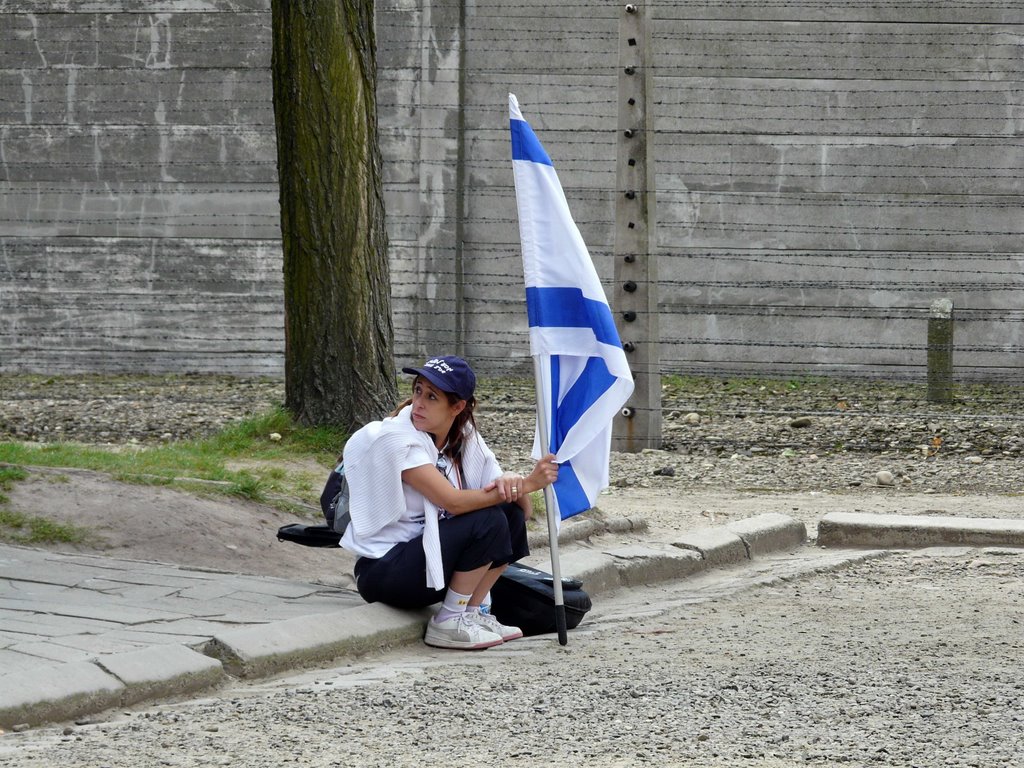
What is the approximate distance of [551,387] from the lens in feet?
18.1

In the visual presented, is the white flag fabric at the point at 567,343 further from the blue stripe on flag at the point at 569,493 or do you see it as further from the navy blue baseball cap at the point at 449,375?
the navy blue baseball cap at the point at 449,375

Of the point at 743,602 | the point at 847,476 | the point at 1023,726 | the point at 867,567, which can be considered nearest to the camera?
the point at 1023,726

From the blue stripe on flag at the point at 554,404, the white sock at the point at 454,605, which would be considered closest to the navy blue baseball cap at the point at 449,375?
the blue stripe on flag at the point at 554,404

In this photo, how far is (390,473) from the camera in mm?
5328

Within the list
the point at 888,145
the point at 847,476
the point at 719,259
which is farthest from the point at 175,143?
the point at 847,476

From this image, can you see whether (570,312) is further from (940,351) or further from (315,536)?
(940,351)

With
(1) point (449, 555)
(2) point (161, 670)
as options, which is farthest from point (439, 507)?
(2) point (161, 670)

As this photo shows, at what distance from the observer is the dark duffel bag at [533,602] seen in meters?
5.61

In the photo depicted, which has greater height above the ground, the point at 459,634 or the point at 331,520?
the point at 331,520

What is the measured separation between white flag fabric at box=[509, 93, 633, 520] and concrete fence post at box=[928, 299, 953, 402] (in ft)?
27.4

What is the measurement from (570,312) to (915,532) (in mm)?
2993

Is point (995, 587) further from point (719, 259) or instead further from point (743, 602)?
point (719, 259)

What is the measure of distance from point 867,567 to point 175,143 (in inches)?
426

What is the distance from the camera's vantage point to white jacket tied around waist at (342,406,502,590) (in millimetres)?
5270
